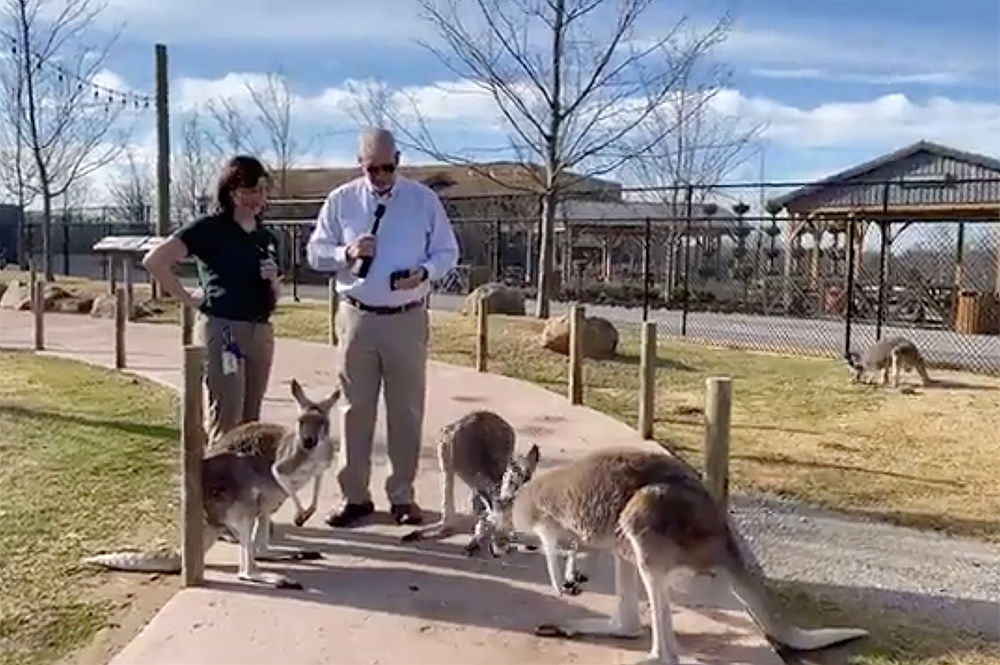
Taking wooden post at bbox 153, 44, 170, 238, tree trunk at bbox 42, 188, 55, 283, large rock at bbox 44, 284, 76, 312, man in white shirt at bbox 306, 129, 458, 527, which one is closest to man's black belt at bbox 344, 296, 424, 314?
man in white shirt at bbox 306, 129, 458, 527

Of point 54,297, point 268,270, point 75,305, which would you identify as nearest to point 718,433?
point 268,270

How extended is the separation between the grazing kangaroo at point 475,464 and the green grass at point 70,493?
129cm

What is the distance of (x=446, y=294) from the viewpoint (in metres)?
26.8

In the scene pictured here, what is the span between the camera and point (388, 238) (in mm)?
4832

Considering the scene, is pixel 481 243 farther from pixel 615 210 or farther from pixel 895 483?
pixel 895 483

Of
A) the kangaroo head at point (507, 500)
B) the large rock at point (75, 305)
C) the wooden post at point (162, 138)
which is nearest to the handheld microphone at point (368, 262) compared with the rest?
the kangaroo head at point (507, 500)

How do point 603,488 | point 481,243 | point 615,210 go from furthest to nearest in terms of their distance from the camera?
point 615,210
point 481,243
point 603,488

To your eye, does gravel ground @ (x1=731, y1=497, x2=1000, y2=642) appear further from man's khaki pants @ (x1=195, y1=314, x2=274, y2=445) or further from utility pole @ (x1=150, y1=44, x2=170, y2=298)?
utility pole @ (x1=150, y1=44, x2=170, y2=298)

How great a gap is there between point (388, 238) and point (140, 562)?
5.71ft

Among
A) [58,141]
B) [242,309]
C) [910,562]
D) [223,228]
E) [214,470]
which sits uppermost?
[58,141]

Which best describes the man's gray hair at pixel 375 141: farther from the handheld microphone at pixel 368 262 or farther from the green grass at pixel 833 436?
the green grass at pixel 833 436

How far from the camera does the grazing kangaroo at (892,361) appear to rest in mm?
11406

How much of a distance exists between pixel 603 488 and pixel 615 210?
33623 millimetres

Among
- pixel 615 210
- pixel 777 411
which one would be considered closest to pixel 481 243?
pixel 615 210
